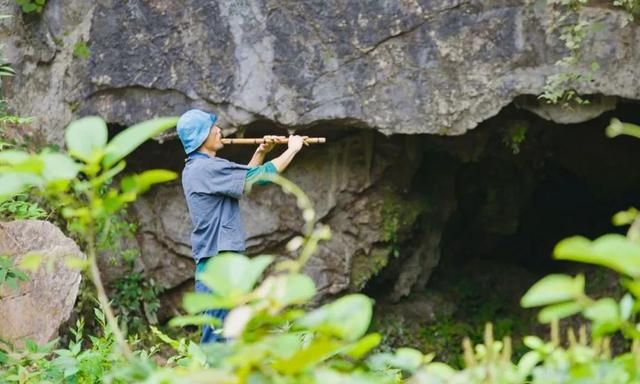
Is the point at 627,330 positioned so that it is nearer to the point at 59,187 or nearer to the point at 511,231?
the point at 59,187

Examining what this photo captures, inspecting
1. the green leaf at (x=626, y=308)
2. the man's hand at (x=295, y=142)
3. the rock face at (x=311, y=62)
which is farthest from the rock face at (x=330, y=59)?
the green leaf at (x=626, y=308)

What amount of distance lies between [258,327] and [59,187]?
1.16 ft

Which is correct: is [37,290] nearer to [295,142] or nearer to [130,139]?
[295,142]

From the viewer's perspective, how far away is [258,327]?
4.66 feet

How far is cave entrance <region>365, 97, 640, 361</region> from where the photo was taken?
7.11m

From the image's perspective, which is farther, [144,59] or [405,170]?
[405,170]

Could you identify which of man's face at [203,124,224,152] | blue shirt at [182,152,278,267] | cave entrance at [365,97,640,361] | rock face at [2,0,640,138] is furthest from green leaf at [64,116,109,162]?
cave entrance at [365,97,640,361]

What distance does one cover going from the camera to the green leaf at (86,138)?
4.40 ft

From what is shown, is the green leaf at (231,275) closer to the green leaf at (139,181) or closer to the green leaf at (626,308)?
the green leaf at (139,181)

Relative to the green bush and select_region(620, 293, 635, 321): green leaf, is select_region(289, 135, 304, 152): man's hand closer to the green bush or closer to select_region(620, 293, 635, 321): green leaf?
the green bush

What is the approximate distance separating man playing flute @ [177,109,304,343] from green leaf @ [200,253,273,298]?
2.81 m

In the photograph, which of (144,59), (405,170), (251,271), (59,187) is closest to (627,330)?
(251,271)

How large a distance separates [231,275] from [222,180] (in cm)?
286

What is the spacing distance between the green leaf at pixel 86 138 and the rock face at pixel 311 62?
451cm
